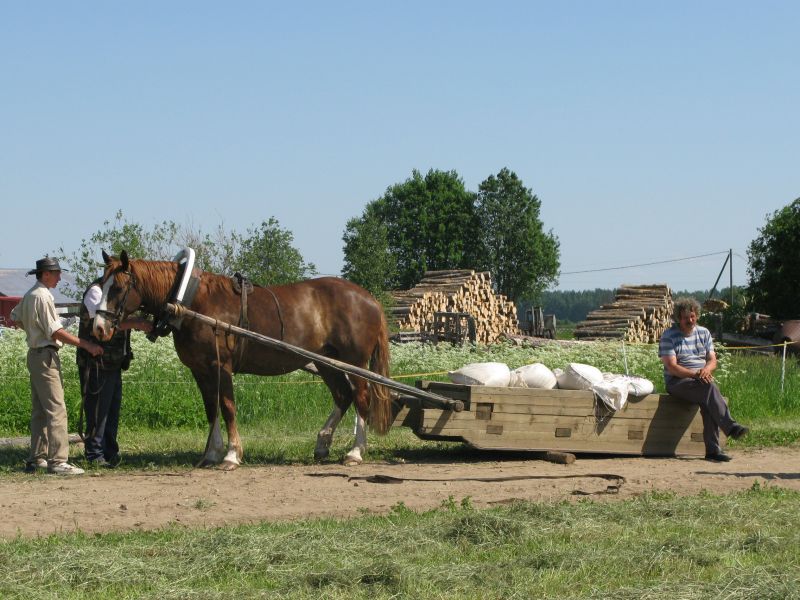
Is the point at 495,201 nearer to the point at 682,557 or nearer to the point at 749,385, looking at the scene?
the point at 749,385

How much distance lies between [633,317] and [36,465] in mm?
24410

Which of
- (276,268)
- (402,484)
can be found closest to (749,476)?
(402,484)

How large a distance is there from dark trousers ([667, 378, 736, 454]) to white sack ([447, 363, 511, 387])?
67.5 inches

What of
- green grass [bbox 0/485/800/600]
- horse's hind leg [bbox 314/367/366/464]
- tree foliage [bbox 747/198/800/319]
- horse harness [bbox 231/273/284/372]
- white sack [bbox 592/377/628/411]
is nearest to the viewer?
green grass [bbox 0/485/800/600]

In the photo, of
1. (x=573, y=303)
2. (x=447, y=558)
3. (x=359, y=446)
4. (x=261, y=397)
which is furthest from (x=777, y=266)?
(x=573, y=303)

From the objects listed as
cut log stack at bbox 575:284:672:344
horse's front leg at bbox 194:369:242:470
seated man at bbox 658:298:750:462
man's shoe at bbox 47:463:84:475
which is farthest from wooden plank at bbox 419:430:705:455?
cut log stack at bbox 575:284:672:344

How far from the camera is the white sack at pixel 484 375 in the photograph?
10.2m

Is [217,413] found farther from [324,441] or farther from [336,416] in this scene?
[336,416]

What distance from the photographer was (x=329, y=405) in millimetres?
14273

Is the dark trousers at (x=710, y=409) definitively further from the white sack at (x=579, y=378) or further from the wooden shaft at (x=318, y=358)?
the wooden shaft at (x=318, y=358)

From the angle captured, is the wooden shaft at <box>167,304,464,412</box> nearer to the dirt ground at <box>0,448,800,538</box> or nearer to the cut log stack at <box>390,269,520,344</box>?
the dirt ground at <box>0,448,800,538</box>

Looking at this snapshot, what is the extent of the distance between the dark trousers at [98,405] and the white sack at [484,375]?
10.5 ft

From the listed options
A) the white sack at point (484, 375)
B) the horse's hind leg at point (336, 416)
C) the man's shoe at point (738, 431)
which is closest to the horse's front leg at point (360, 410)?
the horse's hind leg at point (336, 416)

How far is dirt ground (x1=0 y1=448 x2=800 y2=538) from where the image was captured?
7.39 meters
